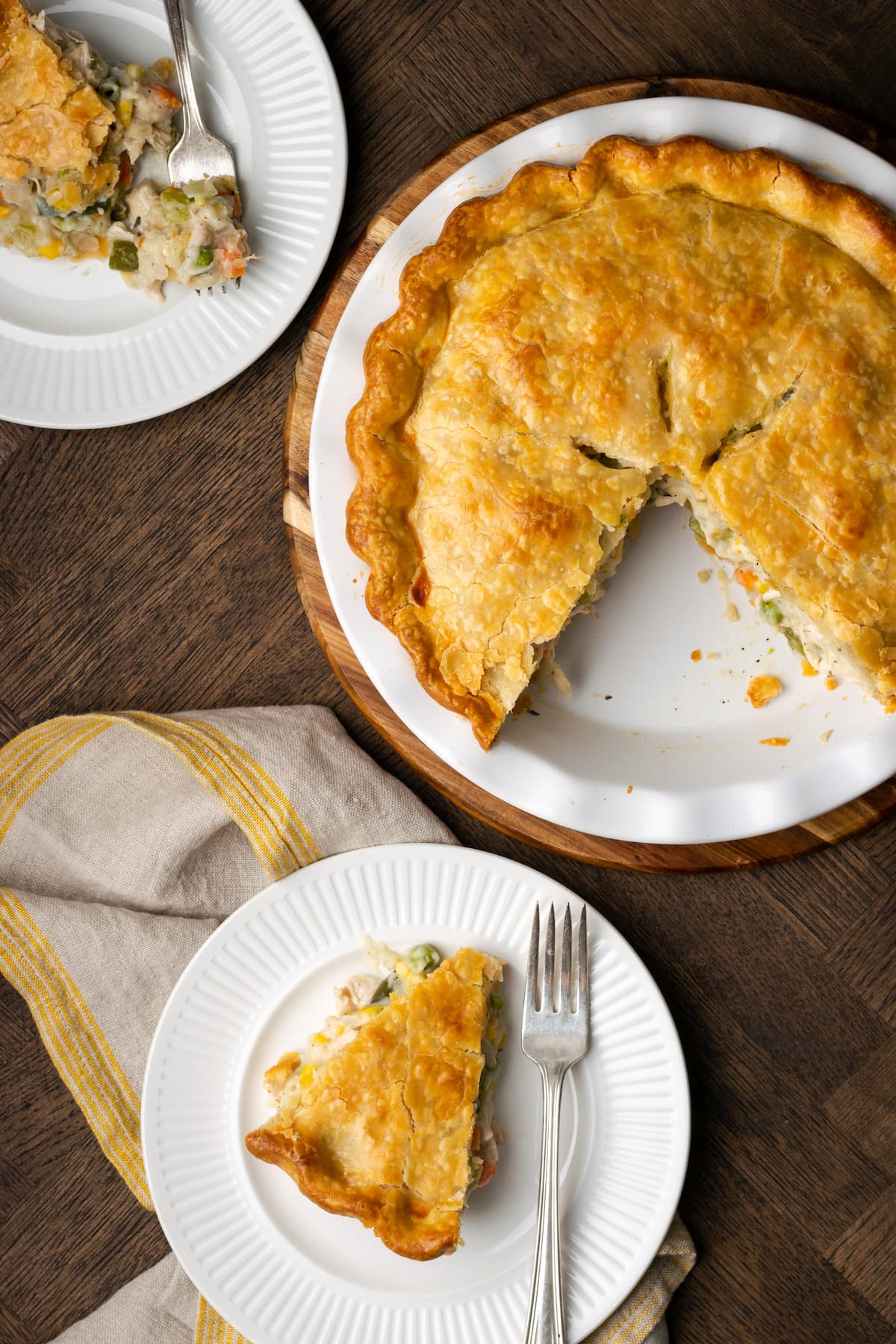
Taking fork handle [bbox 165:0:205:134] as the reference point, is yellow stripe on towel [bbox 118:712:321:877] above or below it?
below

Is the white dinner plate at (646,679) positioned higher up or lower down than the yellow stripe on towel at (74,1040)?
higher up

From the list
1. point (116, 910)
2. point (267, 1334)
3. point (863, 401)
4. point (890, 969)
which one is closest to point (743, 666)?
point (863, 401)

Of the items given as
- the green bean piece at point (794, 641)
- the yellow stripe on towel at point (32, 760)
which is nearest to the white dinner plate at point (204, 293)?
the yellow stripe on towel at point (32, 760)

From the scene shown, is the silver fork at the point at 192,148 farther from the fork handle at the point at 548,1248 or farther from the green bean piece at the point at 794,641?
the fork handle at the point at 548,1248

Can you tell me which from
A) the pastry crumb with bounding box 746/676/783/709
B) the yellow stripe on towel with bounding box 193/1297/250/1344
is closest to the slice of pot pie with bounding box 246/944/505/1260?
the yellow stripe on towel with bounding box 193/1297/250/1344

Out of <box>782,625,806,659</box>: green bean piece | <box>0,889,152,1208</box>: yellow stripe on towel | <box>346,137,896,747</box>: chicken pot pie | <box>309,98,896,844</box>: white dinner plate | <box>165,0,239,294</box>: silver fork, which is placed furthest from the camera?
<box>0,889,152,1208</box>: yellow stripe on towel

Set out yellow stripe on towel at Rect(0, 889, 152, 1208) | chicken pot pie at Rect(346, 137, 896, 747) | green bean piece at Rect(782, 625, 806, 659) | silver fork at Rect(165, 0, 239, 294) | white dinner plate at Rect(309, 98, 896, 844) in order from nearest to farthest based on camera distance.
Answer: chicken pot pie at Rect(346, 137, 896, 747), white dinner plate at Rect(309, 98, 896, 844), silver fork at Rect(165, 0, 239, 294), green bean piece at Rect(782, 625, 806, 659), yellow stripe on towel at Rect(0, 889, 152, 1208)

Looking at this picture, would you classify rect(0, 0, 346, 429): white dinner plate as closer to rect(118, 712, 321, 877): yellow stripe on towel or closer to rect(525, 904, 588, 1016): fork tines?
rect(118, 712, 321, 877): yellow stripe on towel
